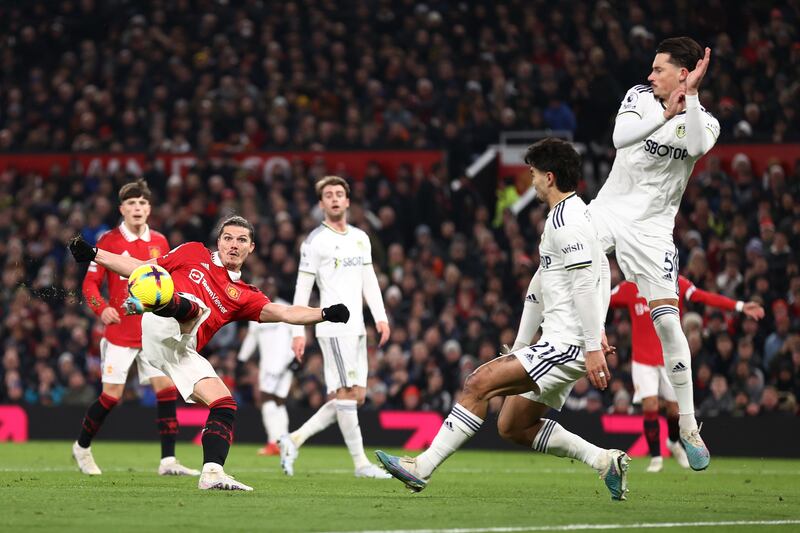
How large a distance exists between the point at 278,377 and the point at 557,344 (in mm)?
9336

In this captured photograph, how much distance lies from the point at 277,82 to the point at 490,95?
419 cm

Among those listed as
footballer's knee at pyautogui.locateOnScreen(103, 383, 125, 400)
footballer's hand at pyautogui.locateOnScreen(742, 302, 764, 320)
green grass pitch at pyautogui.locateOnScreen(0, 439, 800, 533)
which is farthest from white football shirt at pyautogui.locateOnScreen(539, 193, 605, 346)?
footballer's knee at pyautogui.locateOnScreen(103, 383, 125, 400)

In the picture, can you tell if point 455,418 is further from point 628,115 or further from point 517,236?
point 517,236

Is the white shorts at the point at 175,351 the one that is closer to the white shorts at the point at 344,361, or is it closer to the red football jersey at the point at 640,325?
the white shorts at the point at 344,361

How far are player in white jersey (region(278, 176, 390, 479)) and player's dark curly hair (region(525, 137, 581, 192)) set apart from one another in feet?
12.3

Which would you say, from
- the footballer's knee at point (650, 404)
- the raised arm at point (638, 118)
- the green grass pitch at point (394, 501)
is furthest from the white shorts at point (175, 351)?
the footballer's knee at point (650, 404)

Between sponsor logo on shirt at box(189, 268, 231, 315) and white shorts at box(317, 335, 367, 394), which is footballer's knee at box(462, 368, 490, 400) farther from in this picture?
white shorts at box(317, 335, 367, 394)

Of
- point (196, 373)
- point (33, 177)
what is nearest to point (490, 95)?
point (33, 177)

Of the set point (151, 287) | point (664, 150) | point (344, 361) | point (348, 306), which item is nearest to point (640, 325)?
point (348, 306)

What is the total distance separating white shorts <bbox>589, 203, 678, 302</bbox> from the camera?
9.52 metres

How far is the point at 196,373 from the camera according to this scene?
30.0 ft

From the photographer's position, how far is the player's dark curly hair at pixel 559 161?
8.38 m

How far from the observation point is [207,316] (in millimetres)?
9203

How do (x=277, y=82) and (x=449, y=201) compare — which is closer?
(x=449, y=201)
